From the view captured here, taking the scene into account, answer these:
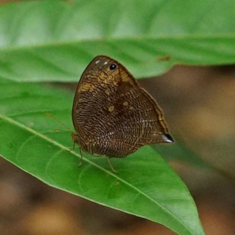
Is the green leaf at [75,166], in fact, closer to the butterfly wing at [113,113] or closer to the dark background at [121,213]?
the butterfly wing at [113,113]

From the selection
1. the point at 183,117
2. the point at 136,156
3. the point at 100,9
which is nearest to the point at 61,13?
the point at 100,9

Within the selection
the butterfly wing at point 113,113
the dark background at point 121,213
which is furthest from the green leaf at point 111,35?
the dark background at point 121,213

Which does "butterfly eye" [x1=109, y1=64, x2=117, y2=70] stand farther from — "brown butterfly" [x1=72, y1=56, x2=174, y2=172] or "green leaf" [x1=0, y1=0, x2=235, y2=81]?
"green leaf" [x1=0, y1=0, x2=235, y2=81]

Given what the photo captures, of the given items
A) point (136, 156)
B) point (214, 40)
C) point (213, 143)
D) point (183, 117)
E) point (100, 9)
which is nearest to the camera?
point (136, 156)

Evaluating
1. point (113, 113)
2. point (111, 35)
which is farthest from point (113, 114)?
point (111, 35)

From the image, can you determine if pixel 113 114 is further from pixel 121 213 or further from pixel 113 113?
pixel 121 213

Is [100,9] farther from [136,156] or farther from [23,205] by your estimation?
Answer: [23,205]

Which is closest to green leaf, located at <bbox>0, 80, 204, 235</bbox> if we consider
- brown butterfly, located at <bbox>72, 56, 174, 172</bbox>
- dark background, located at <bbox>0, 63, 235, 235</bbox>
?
brown butterfly, located at <bbox>72, 56, 174, 172</bbox>
